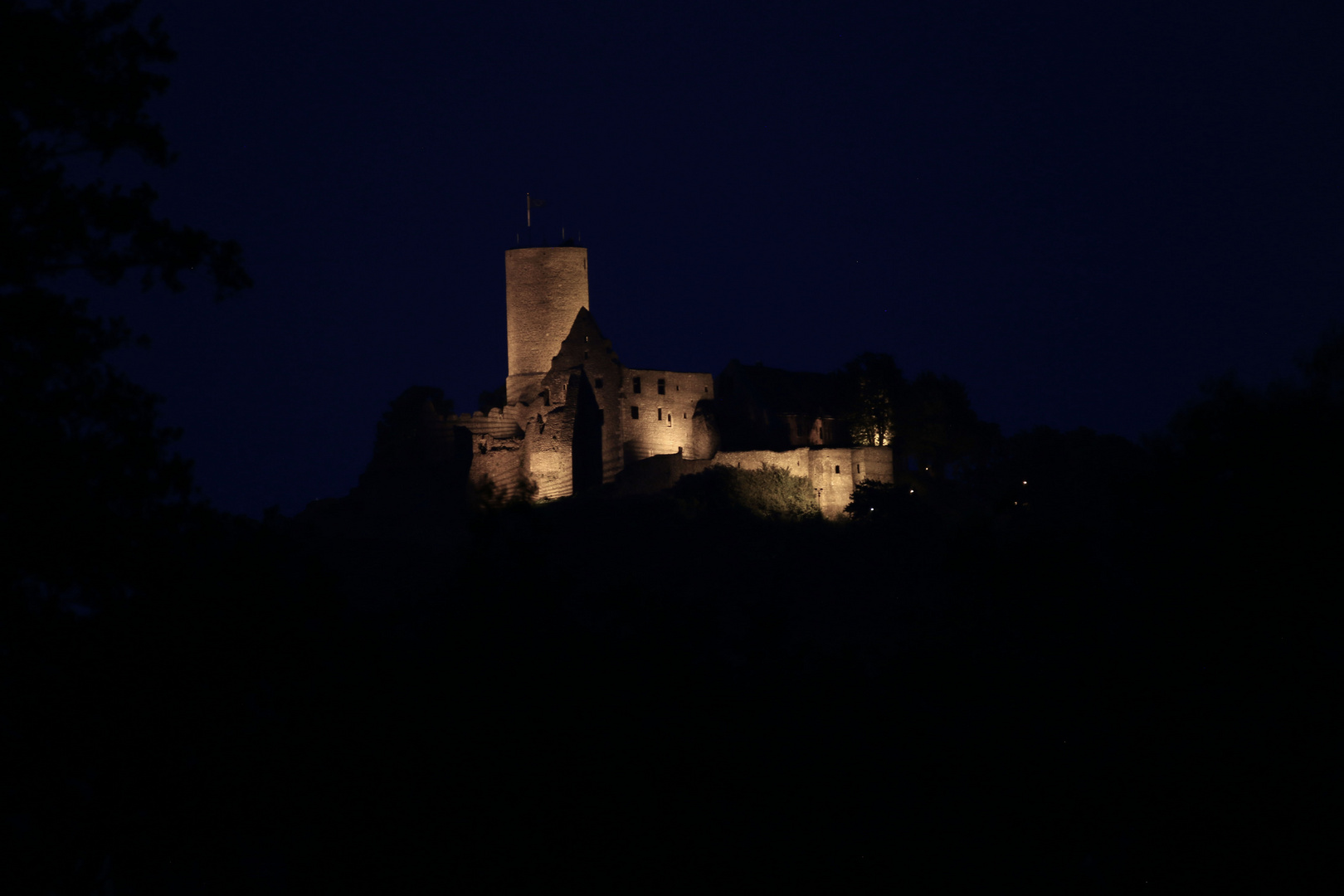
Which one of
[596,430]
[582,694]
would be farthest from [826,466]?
[582,694]

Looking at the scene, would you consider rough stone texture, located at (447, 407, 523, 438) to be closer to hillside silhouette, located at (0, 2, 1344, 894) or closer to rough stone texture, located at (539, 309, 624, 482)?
rough stone texture, located at (539, 309, 624, 482)

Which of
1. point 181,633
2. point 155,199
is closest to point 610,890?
point 181,633

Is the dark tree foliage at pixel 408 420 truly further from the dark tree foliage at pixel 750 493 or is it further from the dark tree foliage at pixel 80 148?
the dark tree foliage at pixel 80 148

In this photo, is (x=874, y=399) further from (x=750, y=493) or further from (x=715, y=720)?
(x=715, y=720)

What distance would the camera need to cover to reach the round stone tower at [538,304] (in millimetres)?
63844

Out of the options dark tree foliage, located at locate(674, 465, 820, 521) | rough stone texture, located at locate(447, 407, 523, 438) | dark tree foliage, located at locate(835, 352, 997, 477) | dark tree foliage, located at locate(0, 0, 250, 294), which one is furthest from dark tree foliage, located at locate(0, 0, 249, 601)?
dark tree foliage, located at locate(835, 352, 997, 477)

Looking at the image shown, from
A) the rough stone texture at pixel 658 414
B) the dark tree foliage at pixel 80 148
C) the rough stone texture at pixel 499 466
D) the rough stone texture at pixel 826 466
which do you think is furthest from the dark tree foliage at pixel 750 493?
the dark tree foliage at pixel 80 148

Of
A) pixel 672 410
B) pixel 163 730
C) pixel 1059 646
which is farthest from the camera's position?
pixel 672 410

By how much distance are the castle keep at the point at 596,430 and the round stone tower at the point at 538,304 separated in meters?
0.08

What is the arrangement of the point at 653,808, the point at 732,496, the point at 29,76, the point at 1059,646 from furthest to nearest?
the point at 732,496 < the point at 1059,646 < the point at 653,808 < the point at 29,76

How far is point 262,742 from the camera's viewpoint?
14.6m

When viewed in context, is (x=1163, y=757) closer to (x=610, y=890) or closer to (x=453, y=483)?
(x=610, y=890)

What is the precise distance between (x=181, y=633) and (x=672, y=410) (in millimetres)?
49650

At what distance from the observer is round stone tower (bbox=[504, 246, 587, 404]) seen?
209 ft
